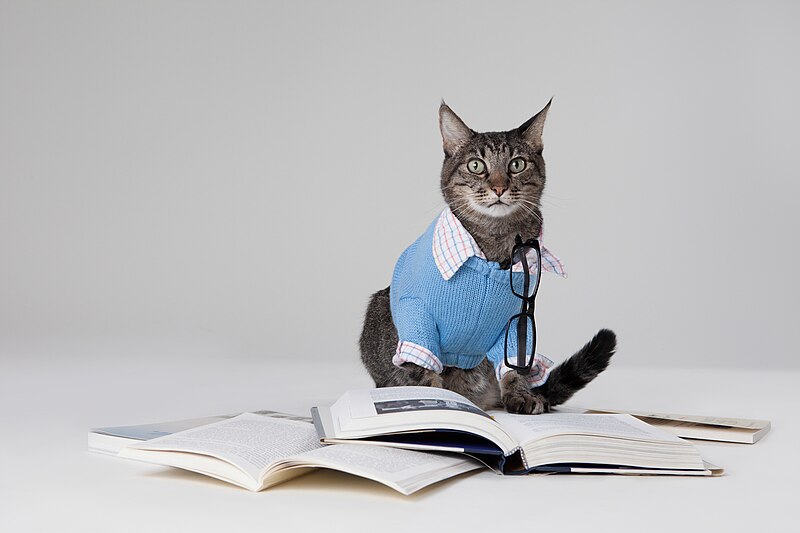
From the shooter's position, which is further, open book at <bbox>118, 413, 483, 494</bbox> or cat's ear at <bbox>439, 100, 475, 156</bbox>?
cat's ear at <bbox>439, 100, 475, 156</bbox>

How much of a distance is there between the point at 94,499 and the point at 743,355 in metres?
3.10

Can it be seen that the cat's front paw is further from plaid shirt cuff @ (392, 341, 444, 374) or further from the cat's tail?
plaid shirt cuff @ (392, 341, 444, 374)

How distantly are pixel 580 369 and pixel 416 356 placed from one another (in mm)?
→ 517

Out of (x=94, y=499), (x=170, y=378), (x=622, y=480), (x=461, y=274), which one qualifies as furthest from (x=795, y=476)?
(x=170, y=378)

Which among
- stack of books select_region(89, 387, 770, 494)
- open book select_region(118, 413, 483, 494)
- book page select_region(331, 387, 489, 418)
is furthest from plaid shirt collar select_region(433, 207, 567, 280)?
open book select_region(118, 413, 483, 494)

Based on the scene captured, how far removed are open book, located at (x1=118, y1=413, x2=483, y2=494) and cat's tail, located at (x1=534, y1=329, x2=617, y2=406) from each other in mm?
768

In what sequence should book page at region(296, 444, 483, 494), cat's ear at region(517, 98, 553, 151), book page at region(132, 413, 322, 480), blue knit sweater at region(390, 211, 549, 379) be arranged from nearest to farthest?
book page at region(296, 444, 483, 494) < book page at region(132, 413, 322, 480) < blue knit sweater at region(390, 211, 549, 379) < cat's ear at region(517, 98, 553, 151)

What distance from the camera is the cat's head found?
8.15 ft

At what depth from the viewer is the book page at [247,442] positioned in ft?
5.70

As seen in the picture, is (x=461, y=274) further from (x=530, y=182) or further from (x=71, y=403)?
(x=71, y=403)

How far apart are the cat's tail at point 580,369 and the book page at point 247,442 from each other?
857 mm

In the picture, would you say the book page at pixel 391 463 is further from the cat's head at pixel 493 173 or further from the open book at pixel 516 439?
the cat's head at pixel 493 173

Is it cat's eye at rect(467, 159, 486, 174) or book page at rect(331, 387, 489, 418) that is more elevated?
cat's eye at rect(467, 159, 486, 174)

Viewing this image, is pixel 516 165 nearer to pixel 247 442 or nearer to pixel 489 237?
pixel 489 237
